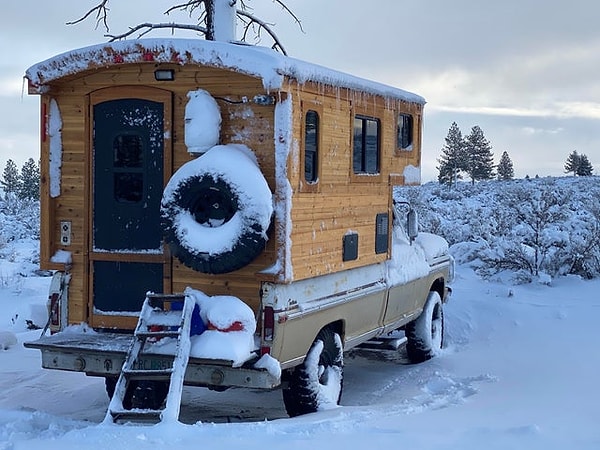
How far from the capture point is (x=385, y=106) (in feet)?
26.8

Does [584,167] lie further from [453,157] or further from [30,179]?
[30,179]

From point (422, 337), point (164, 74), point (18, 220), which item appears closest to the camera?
point (164, 74)

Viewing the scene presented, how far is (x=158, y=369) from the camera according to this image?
20.0ft

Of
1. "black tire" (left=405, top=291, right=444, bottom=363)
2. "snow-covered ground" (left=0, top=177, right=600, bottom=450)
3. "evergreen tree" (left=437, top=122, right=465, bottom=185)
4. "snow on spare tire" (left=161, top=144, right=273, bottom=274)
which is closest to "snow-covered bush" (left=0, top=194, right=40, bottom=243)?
"snow-covered ground" (left=0, top=177, right=600, bottom=450)

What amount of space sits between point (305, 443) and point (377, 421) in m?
0.83

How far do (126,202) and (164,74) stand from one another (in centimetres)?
111

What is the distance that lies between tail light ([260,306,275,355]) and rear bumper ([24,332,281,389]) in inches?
6.1

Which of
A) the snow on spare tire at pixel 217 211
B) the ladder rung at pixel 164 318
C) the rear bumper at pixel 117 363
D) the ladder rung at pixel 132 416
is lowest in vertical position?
the ladder rung at pixel 132 416

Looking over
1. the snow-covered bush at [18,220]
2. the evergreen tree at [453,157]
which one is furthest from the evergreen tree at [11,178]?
the evergreen tree at [453,157]

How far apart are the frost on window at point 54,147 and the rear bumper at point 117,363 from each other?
4.28ft

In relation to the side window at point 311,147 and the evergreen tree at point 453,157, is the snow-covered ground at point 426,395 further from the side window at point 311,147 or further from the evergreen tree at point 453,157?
the evergreen tree at point 453,157

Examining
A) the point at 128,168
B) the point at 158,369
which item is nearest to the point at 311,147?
the point at 128,168

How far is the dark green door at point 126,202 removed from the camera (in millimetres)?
6625

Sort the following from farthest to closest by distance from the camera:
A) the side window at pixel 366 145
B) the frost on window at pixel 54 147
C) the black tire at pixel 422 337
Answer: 1. the black tire at pixel 422 337
2. the side window at pixel 366 145
3. the frost on window at pixel 54 147
